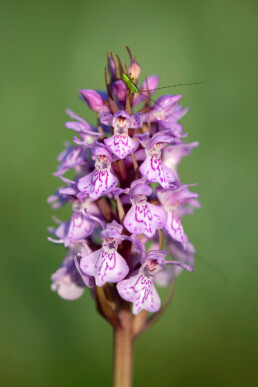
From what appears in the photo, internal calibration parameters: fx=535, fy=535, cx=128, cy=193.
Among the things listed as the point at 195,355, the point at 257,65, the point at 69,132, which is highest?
A: the point at 257,65

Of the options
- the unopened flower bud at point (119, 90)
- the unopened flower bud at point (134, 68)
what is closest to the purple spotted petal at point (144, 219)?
the unopened flower bud at point (119, 90)

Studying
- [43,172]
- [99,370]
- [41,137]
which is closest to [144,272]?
[99,370]

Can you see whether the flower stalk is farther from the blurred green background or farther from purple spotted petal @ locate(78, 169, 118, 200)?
the blurred green background

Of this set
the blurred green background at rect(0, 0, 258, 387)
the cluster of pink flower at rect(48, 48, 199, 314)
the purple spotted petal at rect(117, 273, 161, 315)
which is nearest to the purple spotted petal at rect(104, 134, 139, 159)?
the cluster of pink flower at rect(48, 48, 199, 314)

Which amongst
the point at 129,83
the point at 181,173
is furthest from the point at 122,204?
the point at 181,173

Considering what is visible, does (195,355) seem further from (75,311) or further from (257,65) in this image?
(257,65)

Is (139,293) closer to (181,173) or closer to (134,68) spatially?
(134,68)
